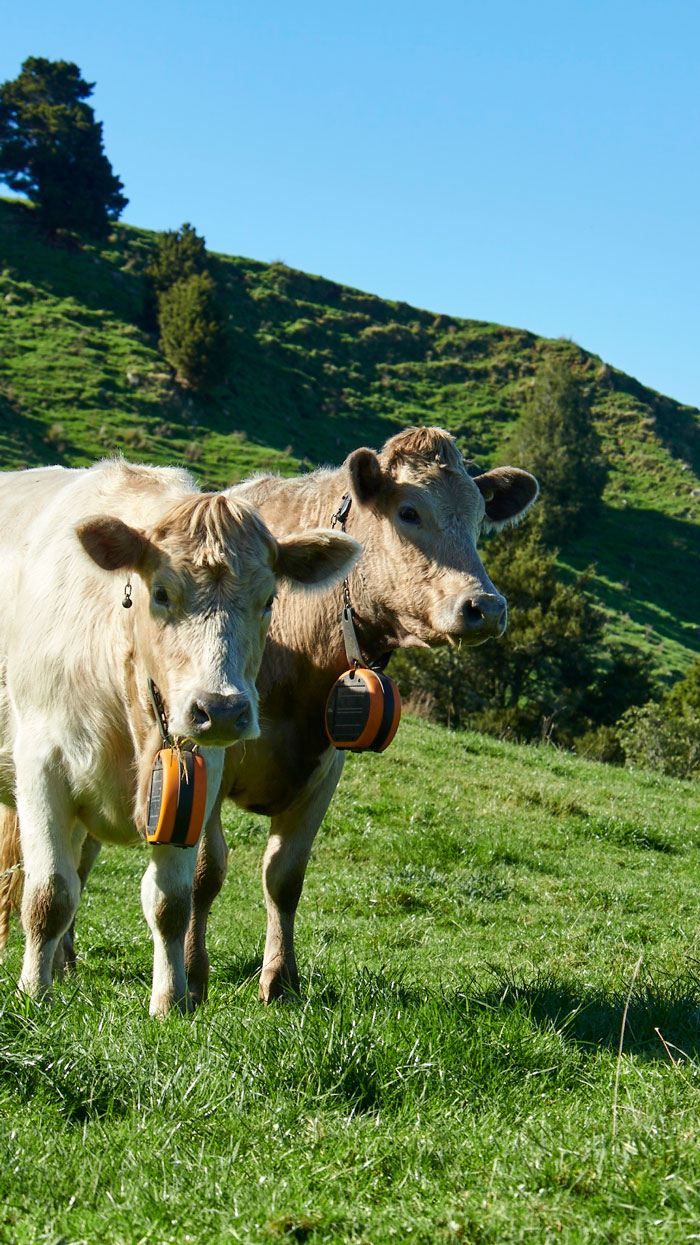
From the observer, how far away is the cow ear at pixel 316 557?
16.0 ft

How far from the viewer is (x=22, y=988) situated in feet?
15.9

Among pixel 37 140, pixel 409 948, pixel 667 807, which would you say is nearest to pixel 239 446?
pixel 37 140

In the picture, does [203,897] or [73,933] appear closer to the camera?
[203,897]

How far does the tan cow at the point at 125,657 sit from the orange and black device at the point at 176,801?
10.8 inches

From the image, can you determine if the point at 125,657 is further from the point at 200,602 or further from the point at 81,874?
the point at 81,874

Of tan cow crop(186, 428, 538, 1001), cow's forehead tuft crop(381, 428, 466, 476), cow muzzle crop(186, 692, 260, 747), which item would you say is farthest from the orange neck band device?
cow's forehead tuft crop(381, 428, 466, 476)

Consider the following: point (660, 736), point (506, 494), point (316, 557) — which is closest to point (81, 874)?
point (316, 557)

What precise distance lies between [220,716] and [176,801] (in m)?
0.60

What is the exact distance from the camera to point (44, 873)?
15.8 ft

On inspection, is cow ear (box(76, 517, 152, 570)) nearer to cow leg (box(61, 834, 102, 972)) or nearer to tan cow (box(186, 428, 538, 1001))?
tan cow (box(186, 428, 538, 1001))

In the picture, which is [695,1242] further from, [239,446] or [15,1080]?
[239,446]

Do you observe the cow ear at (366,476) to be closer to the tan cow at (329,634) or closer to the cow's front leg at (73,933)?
the tan cow at (329,634)

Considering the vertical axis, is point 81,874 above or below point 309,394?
below

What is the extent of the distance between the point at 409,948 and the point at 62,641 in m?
3.62
